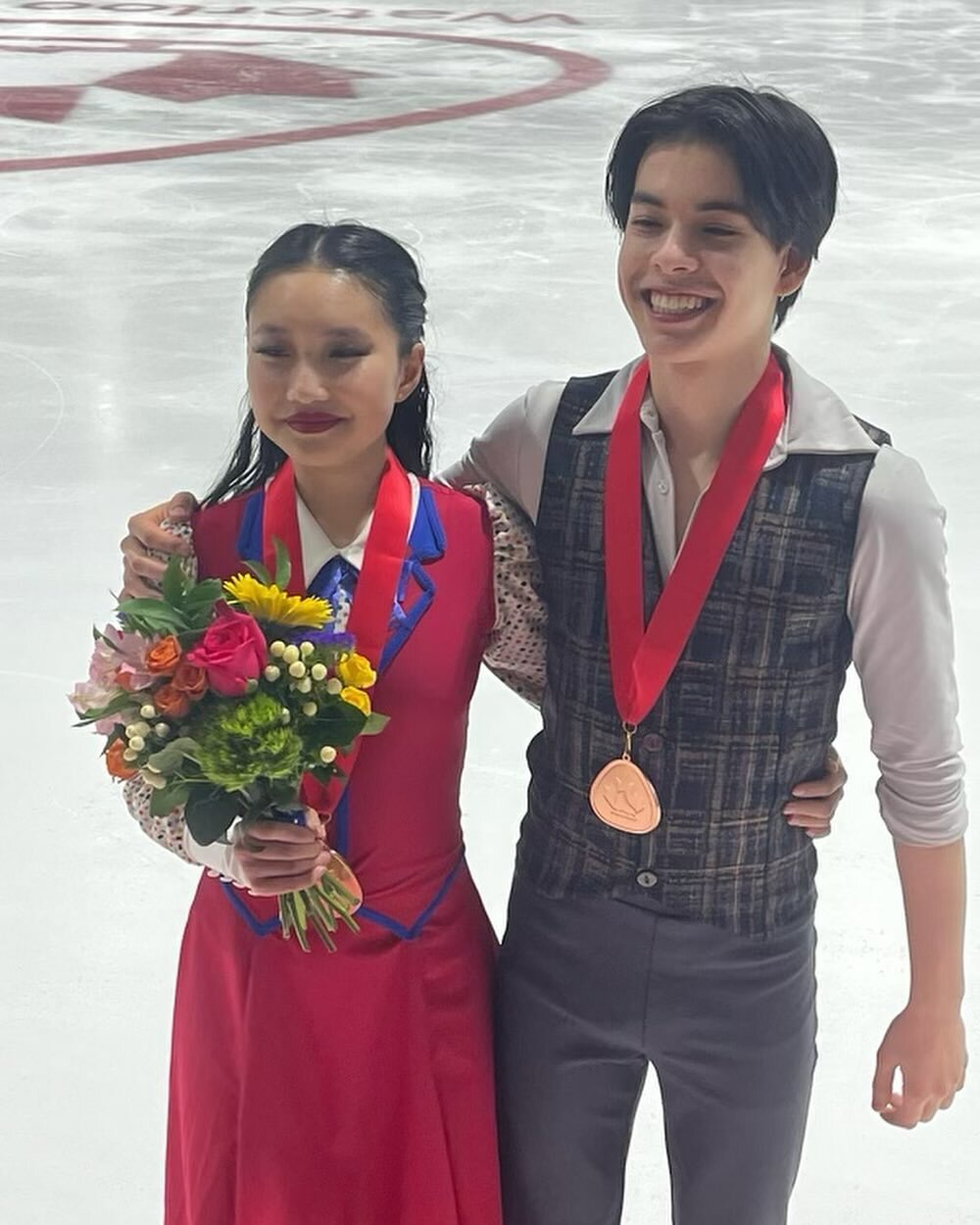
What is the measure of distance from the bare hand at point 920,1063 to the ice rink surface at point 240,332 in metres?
0.63

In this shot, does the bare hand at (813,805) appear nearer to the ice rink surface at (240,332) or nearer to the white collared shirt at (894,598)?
the white collared shirt at (894,598)

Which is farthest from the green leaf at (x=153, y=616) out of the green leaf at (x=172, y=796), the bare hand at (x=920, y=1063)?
the bare hand at (x=920, y=1063)

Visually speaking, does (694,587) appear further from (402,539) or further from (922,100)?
(922,100)

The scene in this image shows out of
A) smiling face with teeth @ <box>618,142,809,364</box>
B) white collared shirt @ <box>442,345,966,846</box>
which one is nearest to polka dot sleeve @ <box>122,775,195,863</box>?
white collared shirt @ <box>442,345,966,846</box>

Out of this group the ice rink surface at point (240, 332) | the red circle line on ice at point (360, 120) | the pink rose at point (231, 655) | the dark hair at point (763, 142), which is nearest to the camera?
the pink rose at point (231, 655)

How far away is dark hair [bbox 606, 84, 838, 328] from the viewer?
1.32m

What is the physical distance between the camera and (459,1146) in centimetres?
150

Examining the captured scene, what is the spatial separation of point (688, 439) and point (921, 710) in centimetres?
30

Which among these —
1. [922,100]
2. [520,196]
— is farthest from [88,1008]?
[922,100]

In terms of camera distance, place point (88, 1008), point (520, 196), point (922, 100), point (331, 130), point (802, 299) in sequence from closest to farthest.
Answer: point (88, 1008), point (802, 299), point (520, 196), point (331, 130), point (922, 100)

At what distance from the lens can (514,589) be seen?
58.8 inches

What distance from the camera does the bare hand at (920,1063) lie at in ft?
Result: 4.87

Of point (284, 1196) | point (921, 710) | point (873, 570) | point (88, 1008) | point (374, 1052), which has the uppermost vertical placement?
point (873, 570)

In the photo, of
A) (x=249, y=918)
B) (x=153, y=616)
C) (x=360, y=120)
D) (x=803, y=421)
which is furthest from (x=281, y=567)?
(x=360, y=120)
